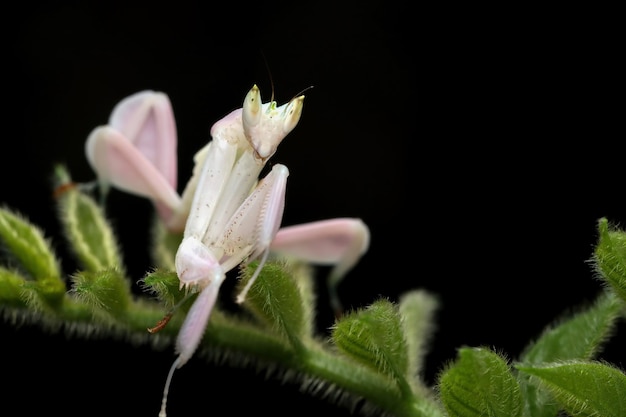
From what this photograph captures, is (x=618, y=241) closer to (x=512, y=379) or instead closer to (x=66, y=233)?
(x=512, y=379)

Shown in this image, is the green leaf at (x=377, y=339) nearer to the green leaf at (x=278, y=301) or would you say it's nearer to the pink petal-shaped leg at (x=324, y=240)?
the green leaf at (x=278, y=301)

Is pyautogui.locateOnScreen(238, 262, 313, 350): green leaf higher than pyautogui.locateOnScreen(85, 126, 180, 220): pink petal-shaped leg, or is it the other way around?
pyautogui.locateOnScreen(85, 126, 180, 220): pink petal-shaped leg

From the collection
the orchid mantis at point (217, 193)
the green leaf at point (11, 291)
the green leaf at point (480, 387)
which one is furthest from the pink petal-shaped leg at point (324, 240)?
the green leaf at point (480, 387)

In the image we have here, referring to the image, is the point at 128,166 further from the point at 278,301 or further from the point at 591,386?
the point at 591,386

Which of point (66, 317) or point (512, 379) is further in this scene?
point (66, 317)

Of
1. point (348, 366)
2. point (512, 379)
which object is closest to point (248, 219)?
point (348, 366)

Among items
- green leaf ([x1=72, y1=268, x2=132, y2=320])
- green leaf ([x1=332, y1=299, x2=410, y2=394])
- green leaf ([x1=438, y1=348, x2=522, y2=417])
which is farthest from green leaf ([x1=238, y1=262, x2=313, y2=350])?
green leaf ([x1=438, y1=348, x2=522, y2=417])

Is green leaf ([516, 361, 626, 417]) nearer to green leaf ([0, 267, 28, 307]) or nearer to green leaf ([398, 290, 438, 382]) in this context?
green leaf ([398, 290, 438, 382])
